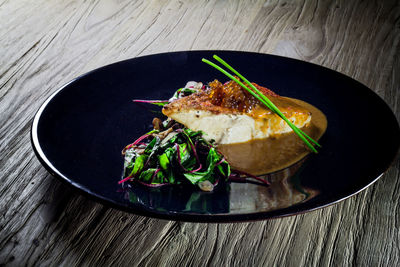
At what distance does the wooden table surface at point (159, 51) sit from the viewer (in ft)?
6.07

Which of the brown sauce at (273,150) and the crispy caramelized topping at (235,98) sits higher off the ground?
the crispy caramelized topping at (235,98)

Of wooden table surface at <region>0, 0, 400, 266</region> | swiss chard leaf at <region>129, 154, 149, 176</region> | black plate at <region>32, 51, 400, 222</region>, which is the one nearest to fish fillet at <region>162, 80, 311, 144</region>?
black plate at <region>32, 51, 400, 222</region>

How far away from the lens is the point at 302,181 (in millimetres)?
1992

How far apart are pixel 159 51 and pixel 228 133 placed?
1345 millimetres

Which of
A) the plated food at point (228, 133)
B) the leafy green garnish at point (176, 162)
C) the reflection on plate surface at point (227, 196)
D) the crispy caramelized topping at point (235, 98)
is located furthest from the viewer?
the crispy caramelized topping at point (235, 98)

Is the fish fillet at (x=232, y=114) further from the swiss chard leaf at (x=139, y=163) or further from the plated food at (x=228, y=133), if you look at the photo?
the swiss chard leaf at (x=139, y=163)

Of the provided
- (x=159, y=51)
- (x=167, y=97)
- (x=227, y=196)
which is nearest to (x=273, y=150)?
(x=227, y=196)

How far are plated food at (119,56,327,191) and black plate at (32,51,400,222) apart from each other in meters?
0.09

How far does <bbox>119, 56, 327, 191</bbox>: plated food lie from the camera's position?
6.95ft

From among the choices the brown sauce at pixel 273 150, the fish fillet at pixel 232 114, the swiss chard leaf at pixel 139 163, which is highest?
the swiss chard leaf at pixel 139 163

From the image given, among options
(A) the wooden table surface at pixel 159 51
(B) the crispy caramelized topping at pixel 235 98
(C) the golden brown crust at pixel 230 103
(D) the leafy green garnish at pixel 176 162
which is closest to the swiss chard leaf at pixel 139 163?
(D) the leafy green garnish at pixel 176 162

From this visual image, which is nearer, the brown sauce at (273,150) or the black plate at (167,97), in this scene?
the black plate at (167,97)

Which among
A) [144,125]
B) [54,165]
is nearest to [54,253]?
[54,165]

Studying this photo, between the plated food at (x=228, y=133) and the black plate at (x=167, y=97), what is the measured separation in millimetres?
91
